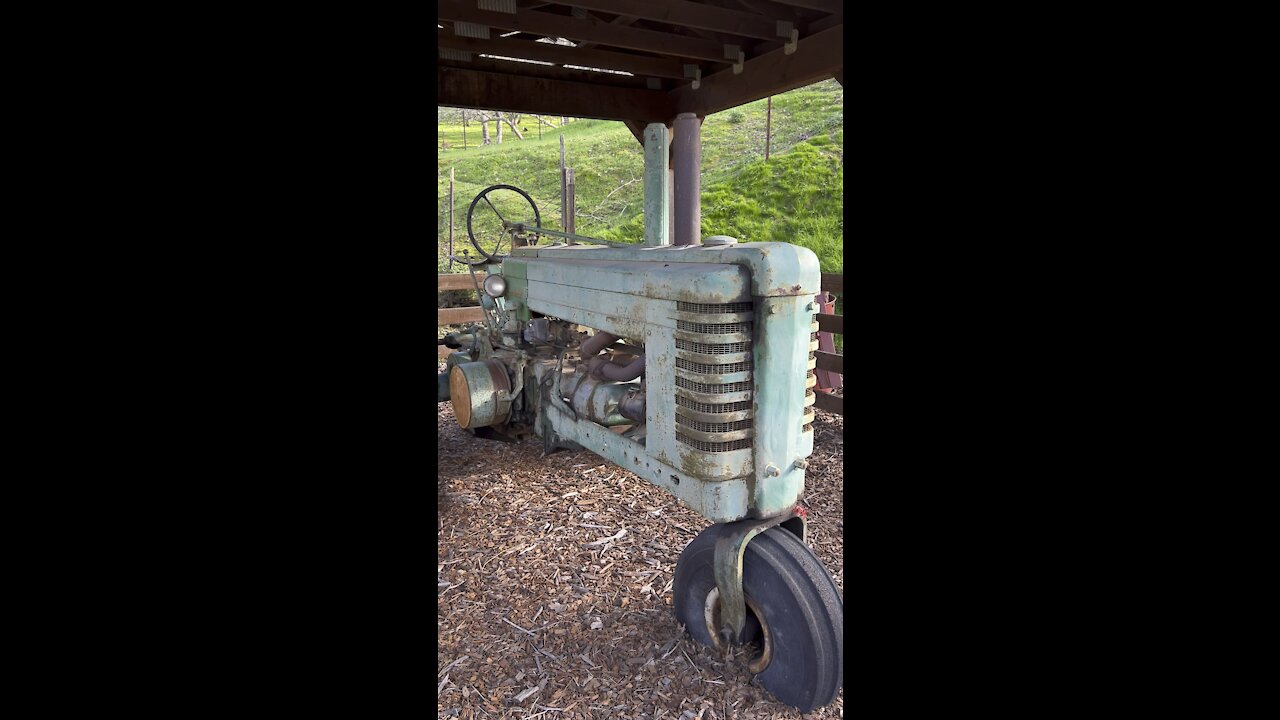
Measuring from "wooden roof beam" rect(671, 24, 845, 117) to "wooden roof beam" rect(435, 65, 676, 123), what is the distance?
10.0 inches

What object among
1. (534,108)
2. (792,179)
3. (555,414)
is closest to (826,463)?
(555,414)

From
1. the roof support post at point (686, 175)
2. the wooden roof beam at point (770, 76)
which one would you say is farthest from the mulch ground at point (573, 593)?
the wooden roof beam at point (770, 76)

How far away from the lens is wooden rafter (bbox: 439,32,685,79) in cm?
461

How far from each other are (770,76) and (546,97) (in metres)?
1.76

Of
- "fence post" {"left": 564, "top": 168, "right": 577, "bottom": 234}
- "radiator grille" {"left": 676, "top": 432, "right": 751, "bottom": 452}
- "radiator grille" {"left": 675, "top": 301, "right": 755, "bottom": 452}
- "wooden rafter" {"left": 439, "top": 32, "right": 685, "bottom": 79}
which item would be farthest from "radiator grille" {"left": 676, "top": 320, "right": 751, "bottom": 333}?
"fence post" {"left": 564, "top": 168, "right": 577, "bottom": 234}

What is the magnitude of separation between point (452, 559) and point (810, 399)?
6.01 ft

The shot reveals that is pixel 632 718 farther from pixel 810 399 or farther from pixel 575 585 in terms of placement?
pixel 810 399

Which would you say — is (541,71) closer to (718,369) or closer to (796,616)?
(718,369)

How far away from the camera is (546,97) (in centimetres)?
566

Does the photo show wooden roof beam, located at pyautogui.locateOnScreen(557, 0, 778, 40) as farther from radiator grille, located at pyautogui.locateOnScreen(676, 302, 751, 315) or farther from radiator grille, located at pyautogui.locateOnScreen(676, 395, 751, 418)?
radiator grille, located at pyautogui.locateOnScreen(676, 395, 751, 418)

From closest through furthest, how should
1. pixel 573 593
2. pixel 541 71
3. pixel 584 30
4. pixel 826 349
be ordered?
1. pixel 573 593
2. pixel 584 30
3. pixel 541 71
4. pixel 826 349

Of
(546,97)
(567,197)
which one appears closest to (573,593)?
(546,97)

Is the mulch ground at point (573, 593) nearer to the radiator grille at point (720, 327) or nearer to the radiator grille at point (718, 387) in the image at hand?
the radiator grille at point (718, 387)

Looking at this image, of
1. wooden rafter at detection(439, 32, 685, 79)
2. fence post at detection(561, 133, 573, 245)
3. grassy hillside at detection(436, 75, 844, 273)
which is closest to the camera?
wooden rafter at detection(439, 32, 685, 79)
